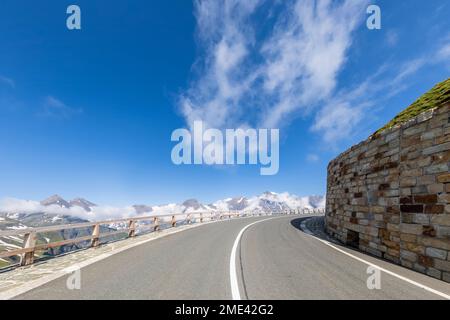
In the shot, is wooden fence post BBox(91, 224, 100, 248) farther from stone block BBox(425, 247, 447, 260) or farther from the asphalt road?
stone block BBox(425, 247, 447, 260)

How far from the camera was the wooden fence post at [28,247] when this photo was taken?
693 centimetres

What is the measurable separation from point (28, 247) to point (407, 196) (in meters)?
11.8

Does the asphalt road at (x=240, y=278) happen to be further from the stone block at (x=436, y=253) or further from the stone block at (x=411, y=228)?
the stone block at (x=411, y=228)

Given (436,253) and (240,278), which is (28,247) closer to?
(240,278)

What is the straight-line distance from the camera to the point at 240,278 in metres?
5.83

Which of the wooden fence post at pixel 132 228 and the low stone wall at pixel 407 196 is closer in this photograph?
the low stone wall at pixel 407 196

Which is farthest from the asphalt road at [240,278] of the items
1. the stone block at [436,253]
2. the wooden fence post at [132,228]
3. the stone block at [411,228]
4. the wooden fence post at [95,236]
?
the wooden fence post at [132,228]

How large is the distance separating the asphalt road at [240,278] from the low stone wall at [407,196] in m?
0.69

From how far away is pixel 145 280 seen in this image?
18.6ft

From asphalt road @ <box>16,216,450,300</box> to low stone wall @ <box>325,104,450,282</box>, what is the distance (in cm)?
69

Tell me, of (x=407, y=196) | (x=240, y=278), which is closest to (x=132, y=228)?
(x=240, y=278)

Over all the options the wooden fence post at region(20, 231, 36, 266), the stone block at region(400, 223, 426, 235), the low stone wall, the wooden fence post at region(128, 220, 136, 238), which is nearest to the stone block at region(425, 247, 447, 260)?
the low stone wall
